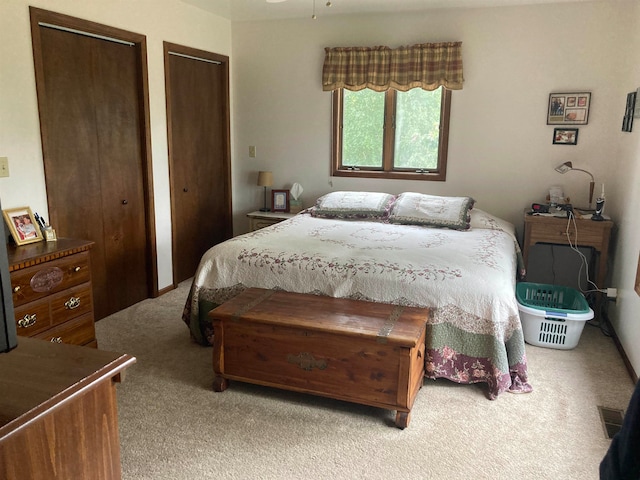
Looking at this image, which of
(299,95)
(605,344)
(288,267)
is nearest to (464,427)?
(288,267)

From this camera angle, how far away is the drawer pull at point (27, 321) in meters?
2.53

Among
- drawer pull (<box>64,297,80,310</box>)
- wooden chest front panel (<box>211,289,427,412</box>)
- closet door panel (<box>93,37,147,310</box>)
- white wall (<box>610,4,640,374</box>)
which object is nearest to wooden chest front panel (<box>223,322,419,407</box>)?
wooden chest front panel (<box>211,289,427,412</box>)

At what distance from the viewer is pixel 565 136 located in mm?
4039

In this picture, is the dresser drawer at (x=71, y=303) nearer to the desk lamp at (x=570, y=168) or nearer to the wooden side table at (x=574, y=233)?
the wooden side table at (x=574, y=233)

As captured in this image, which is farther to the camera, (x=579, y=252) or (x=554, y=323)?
(x=579, y=252)

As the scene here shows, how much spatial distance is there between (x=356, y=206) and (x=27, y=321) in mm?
2444

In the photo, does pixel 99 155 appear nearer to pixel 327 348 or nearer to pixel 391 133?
pixel 327 348

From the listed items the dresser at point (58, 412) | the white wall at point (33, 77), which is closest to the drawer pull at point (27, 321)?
the white wall at point (33, 77)

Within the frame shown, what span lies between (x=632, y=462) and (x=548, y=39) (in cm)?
385

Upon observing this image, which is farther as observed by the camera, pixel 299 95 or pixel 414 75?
pixel 299 95

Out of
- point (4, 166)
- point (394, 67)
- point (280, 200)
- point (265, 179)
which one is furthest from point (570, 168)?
point (4, 166)

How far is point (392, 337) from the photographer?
2.30m

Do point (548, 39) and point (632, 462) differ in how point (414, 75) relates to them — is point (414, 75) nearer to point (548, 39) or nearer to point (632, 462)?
point (548, 39)

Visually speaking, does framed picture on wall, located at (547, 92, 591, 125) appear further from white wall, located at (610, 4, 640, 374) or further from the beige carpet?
the beige carpet
